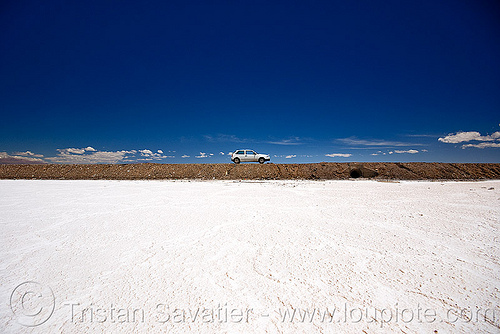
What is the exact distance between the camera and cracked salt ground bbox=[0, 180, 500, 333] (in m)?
1.26

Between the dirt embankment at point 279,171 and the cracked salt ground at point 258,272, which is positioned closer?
the cracked salt ground at point 258,272

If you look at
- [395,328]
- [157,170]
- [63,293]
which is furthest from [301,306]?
[157,170]

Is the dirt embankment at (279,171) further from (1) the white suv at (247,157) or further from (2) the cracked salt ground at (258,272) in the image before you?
(2) the cracked salt ground at (258,272)

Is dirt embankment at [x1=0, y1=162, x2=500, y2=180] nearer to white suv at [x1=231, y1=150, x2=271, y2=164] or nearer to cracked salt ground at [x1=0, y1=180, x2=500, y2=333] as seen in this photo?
white suv at [x1=231, y1=150, x2=271, y2=164]

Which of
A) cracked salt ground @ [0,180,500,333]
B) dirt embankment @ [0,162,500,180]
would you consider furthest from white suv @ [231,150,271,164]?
cracked salt ground @ [0,180,500,333]

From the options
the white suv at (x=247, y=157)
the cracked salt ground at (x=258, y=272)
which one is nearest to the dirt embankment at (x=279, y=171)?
the white suv at (x=247, y=157)

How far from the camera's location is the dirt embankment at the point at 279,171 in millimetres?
12359

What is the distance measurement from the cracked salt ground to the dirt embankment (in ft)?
30.9

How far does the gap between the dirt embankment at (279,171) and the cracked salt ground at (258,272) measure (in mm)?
9429

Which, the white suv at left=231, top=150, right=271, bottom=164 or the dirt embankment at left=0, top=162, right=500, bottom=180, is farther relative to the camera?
the white suv at left=231, top=150, right=271, bottom=164

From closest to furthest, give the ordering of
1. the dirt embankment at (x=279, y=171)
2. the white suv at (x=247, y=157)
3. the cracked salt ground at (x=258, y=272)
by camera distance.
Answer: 1. the cracked salt ground at (x=258, y=272)
2. the dirt embankment at (x=279, y=171)
3. the white suv at (x=247, y=157)

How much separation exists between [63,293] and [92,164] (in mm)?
17960

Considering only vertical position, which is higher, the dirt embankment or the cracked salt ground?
the dirt embankment

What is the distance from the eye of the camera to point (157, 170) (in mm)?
13797
